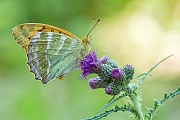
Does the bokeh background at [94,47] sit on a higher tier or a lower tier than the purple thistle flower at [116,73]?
higher

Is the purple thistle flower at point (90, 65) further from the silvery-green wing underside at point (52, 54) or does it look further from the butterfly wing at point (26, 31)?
the butterfly wing at point (26, 31)

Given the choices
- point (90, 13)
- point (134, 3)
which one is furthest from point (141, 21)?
point (90, 13)

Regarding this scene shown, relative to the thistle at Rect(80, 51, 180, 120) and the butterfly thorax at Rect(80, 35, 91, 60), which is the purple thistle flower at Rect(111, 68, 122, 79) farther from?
the butterfly thorax at Rect(80, 35, 91, 60)

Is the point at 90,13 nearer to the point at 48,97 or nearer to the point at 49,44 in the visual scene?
the point at 48,97

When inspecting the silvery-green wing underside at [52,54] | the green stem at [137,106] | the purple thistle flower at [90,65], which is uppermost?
the silvery-green wing underside at [52,54]

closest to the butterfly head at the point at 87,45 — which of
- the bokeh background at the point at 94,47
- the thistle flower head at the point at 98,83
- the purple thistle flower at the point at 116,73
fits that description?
the thistle flower head at the point at 98,83

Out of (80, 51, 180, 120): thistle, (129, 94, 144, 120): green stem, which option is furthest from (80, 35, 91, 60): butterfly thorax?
(129, 94, 144, 120): green stem
